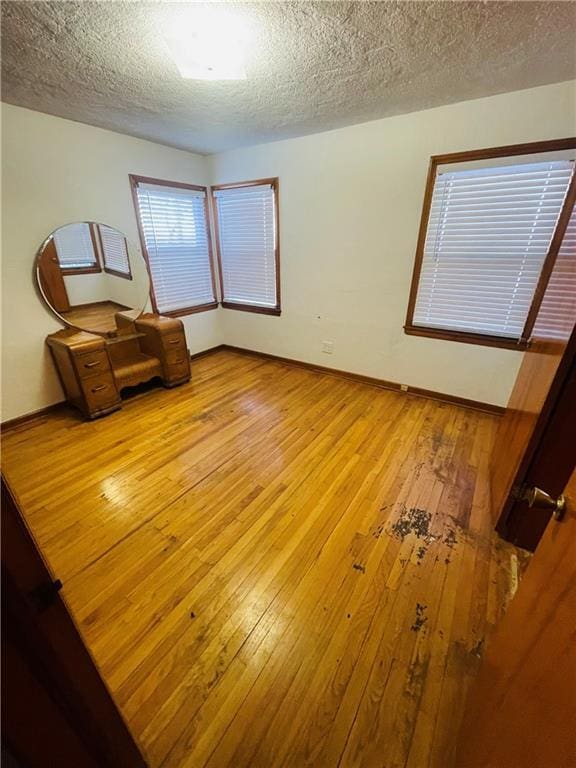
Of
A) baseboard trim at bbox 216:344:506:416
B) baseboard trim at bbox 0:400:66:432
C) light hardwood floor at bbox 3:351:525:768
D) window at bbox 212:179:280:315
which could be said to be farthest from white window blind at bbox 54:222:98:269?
baseboard trim at bbox 216:344:506:416

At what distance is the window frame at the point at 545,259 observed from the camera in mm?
2011

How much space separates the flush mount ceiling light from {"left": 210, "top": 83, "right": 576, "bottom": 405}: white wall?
4.39ft

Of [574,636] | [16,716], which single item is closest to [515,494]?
[574,636]

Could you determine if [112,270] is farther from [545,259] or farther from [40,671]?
[545,259]

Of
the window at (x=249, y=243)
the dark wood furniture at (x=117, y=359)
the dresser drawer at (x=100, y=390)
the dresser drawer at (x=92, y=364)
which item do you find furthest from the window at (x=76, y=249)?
the window at (x=249, y=243)

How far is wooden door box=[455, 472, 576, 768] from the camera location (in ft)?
1.53

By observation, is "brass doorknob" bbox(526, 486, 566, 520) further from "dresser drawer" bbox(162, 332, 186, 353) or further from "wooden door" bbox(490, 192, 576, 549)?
"dresser drawer" bbox(162, 332, 186, 353)

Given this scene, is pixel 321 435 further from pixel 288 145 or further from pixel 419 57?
pixel 288 145

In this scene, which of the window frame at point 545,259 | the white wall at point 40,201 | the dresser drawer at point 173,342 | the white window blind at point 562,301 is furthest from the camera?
the dresser drawer at point 173,342

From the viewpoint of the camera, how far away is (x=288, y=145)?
2971mm

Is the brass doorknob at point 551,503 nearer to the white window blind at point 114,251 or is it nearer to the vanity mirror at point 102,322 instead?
the vanity mirror at point 102,322

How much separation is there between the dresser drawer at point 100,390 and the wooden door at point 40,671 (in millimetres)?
2378

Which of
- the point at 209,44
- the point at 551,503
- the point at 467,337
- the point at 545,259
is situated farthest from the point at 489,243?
the point at 551,503

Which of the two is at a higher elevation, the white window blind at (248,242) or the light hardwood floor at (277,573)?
the white window blind at (248,242)
